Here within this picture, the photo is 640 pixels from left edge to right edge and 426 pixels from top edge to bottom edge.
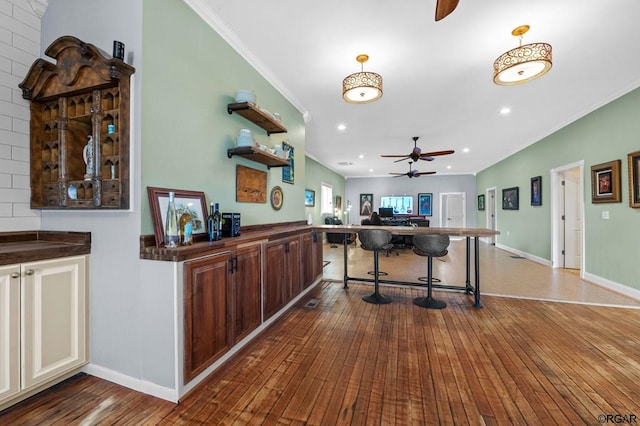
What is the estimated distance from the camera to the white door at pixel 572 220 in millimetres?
5270

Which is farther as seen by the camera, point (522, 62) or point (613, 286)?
point (613, 286)

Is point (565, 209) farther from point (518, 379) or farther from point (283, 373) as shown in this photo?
point (283, 373)

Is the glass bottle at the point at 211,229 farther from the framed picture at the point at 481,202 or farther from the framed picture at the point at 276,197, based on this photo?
the framed picture at the point at 481,202

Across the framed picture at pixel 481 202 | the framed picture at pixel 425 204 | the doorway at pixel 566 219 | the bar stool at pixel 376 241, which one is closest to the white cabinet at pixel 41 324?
the bar stool at pixel 376 241

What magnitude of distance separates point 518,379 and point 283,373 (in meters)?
1.66

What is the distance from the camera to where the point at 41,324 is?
1656 mm

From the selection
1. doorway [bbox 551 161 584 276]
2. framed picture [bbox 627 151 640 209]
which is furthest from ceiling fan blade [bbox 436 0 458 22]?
doorway [bbox 551 161 584 276]

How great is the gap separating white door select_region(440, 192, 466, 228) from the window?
16.1ft

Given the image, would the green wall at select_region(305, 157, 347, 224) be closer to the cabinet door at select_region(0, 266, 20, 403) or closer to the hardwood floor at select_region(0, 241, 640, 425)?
the hardwood floor at select_region(0, 241, 640, 425)

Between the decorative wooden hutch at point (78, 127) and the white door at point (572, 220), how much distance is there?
23.7ft

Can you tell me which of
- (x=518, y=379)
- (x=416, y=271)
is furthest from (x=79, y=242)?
(x=416, y=271)

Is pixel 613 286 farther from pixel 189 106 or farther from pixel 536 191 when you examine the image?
pixel 189 106

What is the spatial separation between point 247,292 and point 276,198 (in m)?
1.46

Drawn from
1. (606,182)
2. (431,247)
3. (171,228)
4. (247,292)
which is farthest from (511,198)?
(171,228)
